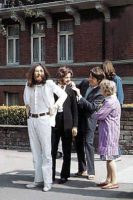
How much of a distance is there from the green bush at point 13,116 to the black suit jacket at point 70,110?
21.1 feet

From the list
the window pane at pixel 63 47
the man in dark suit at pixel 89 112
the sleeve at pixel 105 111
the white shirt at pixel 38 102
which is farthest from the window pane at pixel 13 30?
the sleeve at pixel 105 111

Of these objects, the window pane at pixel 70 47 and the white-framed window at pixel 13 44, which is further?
the white-framed window at pixel 13 44

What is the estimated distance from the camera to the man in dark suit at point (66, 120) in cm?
911

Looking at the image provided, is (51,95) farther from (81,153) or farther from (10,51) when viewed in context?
(10,51)

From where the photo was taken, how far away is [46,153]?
8.65 m

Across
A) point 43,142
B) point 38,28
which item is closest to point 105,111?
point 43,142

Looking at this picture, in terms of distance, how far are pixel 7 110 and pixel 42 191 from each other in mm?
7883

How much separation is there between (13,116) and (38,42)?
7.59 meters

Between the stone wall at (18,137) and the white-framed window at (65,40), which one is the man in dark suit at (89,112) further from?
the white-framed window at (65,40)

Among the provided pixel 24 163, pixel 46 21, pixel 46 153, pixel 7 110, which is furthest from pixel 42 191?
pixel 46 21

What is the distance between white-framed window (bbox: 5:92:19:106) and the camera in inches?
916

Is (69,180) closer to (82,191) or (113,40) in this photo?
(82,191)

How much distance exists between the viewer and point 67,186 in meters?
8.95

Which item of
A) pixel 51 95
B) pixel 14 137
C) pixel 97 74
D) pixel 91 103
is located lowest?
pixel 14 137
